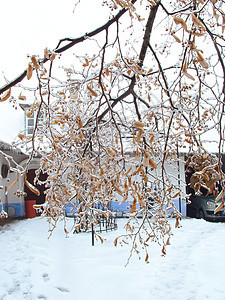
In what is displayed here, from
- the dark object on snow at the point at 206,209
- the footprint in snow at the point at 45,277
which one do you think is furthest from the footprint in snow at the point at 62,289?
the dark object on snow at the point at 206,209

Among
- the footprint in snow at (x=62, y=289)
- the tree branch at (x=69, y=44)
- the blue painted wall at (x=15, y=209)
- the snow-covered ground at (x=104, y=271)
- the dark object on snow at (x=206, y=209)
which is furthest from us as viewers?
the blue painted wall at (x=15, y=209)

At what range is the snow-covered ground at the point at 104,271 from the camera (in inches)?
188

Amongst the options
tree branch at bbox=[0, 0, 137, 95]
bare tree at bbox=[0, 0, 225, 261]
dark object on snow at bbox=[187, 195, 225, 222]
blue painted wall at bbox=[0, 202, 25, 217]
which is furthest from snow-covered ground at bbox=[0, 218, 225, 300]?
blue painted wall at bbox=[0, 202, 25, 217]

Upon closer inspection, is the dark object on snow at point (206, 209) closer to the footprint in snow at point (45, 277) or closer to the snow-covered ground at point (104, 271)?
the snow-covered ground at point (104, 271)

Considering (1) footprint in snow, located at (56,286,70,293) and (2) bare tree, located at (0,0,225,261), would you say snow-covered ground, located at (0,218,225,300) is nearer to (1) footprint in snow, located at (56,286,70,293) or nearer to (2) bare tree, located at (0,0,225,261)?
(1) footprint in snow, located at (56,286,70,293)

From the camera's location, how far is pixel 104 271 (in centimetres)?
570

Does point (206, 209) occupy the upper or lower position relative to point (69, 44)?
lower

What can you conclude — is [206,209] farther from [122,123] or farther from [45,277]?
[122,123]

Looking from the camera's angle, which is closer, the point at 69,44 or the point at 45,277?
the point at 69,44

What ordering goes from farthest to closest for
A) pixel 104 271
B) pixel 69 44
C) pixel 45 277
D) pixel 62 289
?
1. pixel 104 271
2. pixel 45 277
3. pixel 62 289
4. pixel 69 44

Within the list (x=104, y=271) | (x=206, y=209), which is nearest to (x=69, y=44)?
(x=104, y=271)

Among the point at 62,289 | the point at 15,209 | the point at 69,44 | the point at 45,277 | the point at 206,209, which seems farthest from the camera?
the point at 15,209

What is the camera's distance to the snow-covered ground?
15.7 feet

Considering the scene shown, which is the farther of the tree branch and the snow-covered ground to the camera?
the snow-covered ground
